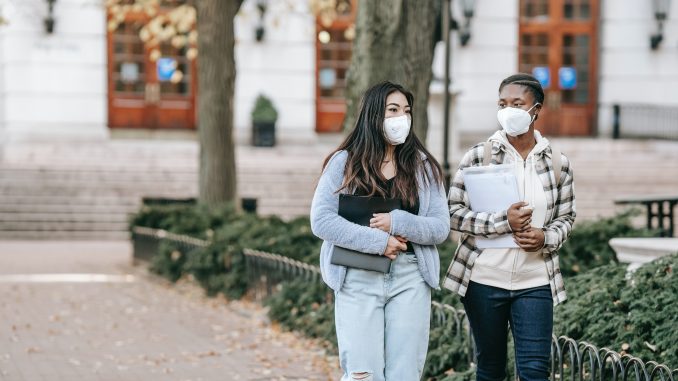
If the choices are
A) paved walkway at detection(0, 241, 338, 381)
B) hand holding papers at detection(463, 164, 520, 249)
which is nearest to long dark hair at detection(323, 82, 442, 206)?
hand holding papers at detection(463, 164, 520, 249)

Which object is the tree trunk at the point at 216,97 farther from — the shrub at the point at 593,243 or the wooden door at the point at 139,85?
the wooden door at the point at 139,85

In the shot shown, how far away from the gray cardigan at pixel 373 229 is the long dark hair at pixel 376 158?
0.15 ft

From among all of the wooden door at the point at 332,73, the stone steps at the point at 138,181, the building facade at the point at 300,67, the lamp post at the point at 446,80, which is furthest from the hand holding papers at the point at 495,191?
the wooden door at the point at 332,73

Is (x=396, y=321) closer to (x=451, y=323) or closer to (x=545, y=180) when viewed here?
(x=545, y=180)

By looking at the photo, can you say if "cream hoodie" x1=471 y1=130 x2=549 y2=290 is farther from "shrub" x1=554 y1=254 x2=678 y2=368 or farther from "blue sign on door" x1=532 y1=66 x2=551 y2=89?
"blue sign on door" x1=532 y1=66 x2=551 y2=89

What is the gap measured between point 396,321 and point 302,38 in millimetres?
26110

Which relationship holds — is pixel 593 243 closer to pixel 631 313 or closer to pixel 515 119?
pixel 631 313

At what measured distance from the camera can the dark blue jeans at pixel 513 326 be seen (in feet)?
18.0

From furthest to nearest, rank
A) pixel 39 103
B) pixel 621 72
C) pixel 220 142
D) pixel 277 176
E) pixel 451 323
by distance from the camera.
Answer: pixel 621 72 < pixel 39 103 < pixel 277 176 < pixel 220 142 < pixel 451 323

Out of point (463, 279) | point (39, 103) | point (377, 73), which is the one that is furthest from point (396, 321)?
point (39, 103)

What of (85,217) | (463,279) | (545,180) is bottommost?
(85,217)

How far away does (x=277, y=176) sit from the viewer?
2559cm

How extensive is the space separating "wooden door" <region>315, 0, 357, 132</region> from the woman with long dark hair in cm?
2588

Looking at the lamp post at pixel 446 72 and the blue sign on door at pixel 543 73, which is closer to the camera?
the lamp post at pixel 446 72
